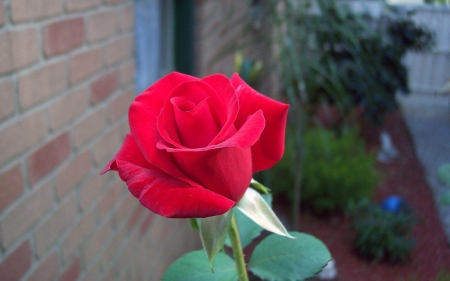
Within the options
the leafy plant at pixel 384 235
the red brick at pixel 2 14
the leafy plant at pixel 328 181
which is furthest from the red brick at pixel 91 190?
the leafy plant at pixel 328 181

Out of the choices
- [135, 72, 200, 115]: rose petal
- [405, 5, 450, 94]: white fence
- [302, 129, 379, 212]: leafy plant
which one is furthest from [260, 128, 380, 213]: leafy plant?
[135, 72, 200, 115]: rose petal

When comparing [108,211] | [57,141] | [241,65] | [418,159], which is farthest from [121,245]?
[418,159]

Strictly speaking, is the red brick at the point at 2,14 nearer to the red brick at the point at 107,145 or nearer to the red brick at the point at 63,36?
the red brick at the point at 63,36

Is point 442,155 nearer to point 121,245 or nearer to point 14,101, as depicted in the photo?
point 121,245

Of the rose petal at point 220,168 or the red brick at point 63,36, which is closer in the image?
the rose petal at point 220,168

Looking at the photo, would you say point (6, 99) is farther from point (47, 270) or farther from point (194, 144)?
point (194, 144)

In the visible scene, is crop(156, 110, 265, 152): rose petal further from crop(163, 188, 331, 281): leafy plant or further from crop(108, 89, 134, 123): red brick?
crop(108, 89, 134, 123): red brick
